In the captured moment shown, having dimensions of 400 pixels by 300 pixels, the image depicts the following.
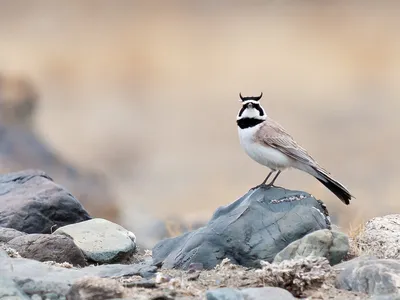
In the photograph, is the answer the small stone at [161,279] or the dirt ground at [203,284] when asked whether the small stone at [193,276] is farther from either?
the small stone at [161,279]

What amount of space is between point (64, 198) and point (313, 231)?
9.53ft

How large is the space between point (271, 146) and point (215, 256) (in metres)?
1.24

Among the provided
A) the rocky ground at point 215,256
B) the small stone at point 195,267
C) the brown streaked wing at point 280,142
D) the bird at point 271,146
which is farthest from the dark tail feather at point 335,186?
the small stone at point 195,267

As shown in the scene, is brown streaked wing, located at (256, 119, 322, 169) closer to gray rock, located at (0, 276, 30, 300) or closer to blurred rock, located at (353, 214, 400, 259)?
blurred rock, located at (353, 214, 400, 259)

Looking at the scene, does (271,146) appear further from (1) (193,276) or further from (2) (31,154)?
(2) (31,154)

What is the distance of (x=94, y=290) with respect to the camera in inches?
271

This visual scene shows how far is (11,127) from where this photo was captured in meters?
21.3

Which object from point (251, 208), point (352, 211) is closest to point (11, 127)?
point (352, 211)

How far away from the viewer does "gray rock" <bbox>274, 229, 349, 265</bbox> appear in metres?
7.82

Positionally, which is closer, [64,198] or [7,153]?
[64,198]

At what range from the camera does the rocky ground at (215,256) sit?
23.9ft

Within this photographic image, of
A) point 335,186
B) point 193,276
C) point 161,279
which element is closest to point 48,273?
point 161,279

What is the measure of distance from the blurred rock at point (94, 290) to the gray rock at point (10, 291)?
412 mm

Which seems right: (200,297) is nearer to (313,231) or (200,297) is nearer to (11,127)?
(313,231)
